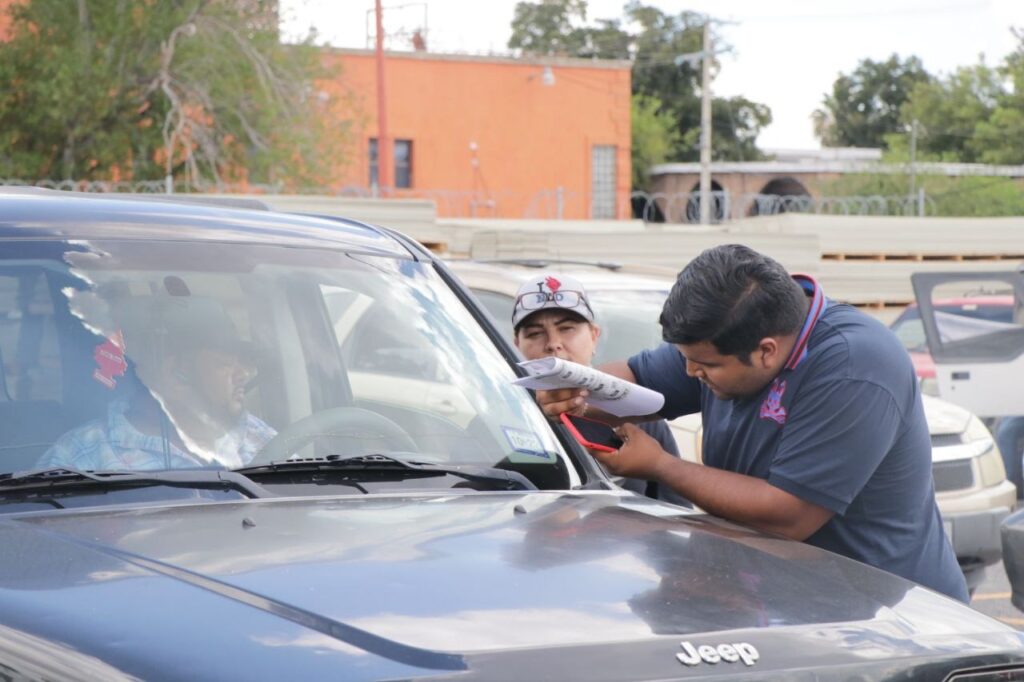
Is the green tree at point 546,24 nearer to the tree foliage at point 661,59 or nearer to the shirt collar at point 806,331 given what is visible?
the tree foliage at point 661,59

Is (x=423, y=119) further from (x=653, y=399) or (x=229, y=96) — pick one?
(x=653, y=399)

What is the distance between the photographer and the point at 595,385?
3326 mm

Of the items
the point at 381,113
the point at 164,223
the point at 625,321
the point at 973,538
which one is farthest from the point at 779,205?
the point at 164,223

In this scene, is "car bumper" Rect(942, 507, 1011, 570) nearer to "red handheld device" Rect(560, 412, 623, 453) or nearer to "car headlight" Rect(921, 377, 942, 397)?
"red handheld device" Rect(560, 412, 623, 453)

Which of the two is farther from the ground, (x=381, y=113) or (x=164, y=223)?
(x=381, y=113)

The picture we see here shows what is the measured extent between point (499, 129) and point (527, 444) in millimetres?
39442

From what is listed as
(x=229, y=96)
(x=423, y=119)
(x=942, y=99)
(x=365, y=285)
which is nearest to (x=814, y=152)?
(x=942, y=99)

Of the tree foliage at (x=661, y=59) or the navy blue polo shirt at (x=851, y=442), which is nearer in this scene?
the navy blue polo shirt at (x=851, y=442)

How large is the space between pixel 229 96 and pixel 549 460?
21813mm

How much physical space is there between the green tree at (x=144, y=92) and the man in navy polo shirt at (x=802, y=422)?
764 inches

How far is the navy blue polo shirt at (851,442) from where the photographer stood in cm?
325

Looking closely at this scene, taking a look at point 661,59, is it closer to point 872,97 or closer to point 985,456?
point 872,97

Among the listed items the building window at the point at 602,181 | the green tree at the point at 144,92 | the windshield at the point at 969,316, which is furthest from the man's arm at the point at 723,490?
the building window at the point at 602,181

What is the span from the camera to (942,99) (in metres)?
67.9
